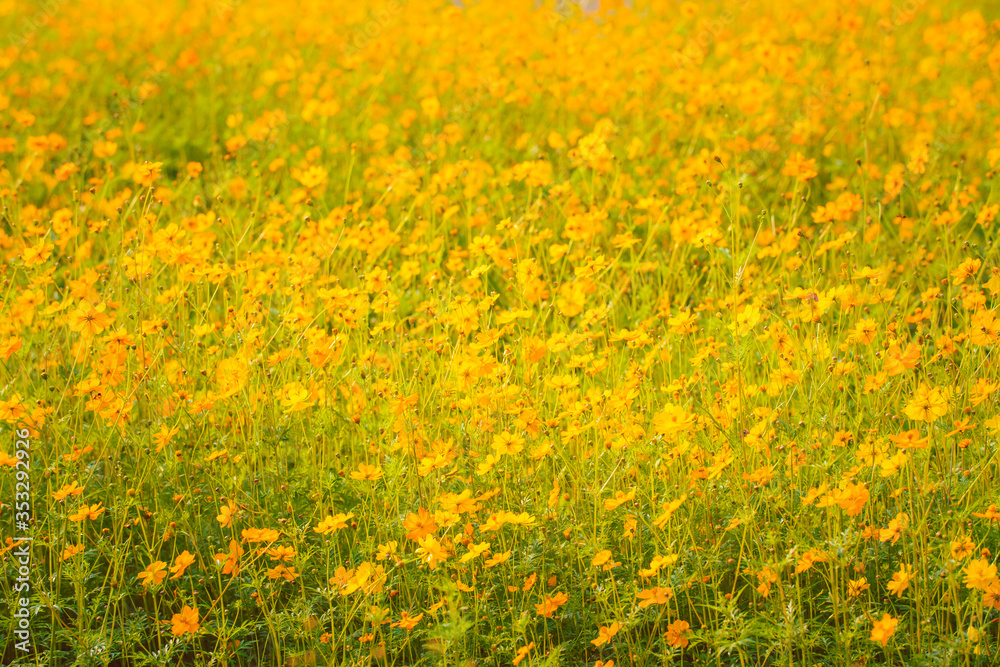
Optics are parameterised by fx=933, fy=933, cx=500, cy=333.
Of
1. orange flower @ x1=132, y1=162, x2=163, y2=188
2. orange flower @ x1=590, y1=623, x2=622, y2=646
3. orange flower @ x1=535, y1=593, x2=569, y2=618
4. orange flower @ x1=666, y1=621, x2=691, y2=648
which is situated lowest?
orange flower @ x1=666, y1=621, x2=691, y2=648

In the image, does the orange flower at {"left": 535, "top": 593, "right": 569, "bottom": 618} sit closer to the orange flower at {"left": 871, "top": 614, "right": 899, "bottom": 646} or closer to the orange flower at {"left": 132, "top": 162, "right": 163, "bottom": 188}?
the orange flower at {"left": 871, "top": 614, "right": 899, "bottom": 646}

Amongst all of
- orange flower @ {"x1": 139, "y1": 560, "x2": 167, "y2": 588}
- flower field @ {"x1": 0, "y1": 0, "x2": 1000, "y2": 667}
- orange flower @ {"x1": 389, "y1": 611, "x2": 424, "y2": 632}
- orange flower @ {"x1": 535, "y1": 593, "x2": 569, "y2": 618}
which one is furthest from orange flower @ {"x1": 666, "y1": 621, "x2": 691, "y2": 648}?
orange flower @ {"x1": 139, "y1": 560, "x2": 167, "y2": 588}

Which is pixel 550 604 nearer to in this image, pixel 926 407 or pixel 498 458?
pixel 498 458

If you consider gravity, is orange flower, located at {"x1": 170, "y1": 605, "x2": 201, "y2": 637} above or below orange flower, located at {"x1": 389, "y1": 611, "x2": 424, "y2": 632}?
above

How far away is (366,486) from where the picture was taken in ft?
6.84

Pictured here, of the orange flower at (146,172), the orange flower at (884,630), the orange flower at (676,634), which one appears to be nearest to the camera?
the orange flower at (884,630)

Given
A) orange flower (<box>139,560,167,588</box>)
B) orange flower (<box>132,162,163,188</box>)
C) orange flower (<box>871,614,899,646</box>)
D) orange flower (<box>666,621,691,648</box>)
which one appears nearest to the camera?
orange flower (<box>871,614,899,646</box>)

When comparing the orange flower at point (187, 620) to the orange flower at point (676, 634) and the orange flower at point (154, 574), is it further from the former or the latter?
the orange flower at point (676, 634)

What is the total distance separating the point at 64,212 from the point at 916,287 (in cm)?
303

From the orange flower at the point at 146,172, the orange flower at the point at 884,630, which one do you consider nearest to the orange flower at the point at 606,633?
the orange flower at the point at 884,630

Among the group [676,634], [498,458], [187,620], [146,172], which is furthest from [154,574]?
[146,172]

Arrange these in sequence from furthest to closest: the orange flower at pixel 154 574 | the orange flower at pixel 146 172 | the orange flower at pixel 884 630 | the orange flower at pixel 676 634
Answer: the orange flower at pixel 146 172
the orange flower at pixel 154 574
the orange flower at pixel 676 634
the orange flower at pixel 884 630

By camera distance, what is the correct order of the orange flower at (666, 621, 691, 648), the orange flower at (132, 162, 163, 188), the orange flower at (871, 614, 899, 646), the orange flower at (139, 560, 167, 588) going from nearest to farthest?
the orange flower at (871, 614, 899, 646), the orange flower at (666, 621, 691, 648), the orange flower at (139, 560, 167, 588), the orange flower at (132, 162, 163, 188)

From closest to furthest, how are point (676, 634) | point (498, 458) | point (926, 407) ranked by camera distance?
point (676, 634) < point (926, 407) < point (498, 458)
